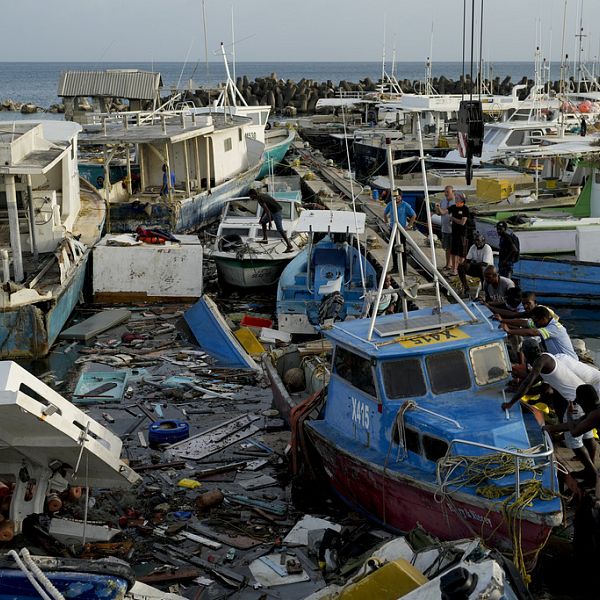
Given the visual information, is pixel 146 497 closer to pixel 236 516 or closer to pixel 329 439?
pixel 236 516

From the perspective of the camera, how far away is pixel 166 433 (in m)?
13.3

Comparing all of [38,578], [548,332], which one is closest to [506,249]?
[548,332]

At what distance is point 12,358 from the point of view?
16.7 metres

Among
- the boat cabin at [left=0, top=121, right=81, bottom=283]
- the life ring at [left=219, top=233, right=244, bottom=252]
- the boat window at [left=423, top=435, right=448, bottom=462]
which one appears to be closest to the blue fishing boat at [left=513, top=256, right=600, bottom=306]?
the life ring at [left=219, top=233, right=244, bottom=252]

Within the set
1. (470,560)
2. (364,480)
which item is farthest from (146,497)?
(470,560)

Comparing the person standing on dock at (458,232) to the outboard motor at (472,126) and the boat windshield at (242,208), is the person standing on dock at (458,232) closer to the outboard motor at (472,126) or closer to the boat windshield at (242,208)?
the outboard motor at (472,126)

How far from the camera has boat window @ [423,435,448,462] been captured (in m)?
9.59

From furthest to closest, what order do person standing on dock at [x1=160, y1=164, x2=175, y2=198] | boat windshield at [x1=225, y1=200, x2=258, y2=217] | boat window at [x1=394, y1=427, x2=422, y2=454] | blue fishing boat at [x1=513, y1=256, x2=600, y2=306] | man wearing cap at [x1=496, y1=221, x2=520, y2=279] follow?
person standing on dock at [x1=160, y1=164, x2=175, y2=198] → boat windshield at [x1=225, y1=200, x2=258, y2=217] → blue fishing boat at [x1=513, y1=256, x2=600, y2=306] → man wearing cap at [x1=496, y1=221, x2=520, y2=279] → boat window at [x1=394, y1=427, x2=422, y2=454]

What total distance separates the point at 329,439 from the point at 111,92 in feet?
92.4

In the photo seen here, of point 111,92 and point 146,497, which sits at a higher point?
point 111,92

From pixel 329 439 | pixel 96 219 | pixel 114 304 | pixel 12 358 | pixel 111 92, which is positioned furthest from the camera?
pixel 111 92

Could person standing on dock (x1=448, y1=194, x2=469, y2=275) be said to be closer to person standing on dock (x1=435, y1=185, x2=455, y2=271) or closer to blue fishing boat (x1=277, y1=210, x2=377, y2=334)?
person standing on dock (x1=435, y1=185, x2=455, y2=271)

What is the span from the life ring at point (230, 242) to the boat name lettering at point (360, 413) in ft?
35.9

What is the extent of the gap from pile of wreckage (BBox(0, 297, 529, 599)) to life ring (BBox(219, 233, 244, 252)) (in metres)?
6.27
